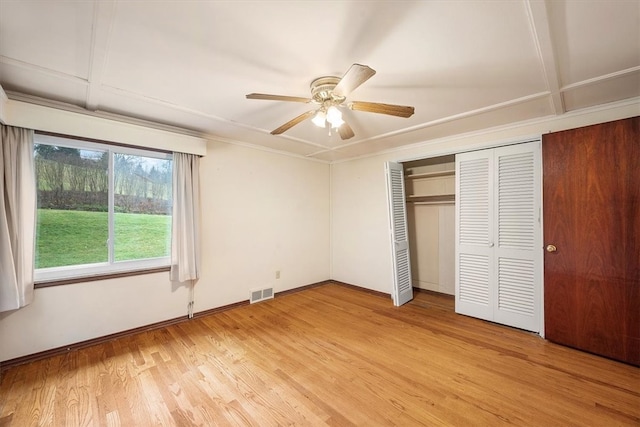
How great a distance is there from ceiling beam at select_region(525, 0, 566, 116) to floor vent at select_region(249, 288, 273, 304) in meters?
3.95

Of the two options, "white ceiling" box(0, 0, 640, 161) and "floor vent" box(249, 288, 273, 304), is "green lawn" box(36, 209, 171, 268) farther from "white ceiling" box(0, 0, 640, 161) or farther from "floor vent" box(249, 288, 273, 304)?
"floor vent" box(249, 288, 273, 304)

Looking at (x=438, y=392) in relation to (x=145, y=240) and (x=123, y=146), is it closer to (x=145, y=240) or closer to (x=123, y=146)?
(x=145, y=240)

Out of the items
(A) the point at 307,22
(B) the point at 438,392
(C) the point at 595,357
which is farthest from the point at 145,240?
(C) the point at 595,357

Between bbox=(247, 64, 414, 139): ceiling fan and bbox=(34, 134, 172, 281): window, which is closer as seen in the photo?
bbox=(247, 64, 414, 139): ceiling fan

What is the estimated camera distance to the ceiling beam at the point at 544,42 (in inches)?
51.0

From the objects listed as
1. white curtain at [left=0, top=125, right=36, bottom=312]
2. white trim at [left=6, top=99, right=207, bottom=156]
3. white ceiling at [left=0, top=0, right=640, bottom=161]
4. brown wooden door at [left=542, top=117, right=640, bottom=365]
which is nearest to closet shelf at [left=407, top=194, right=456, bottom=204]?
brown wooden door at [left=542, top=117, right=640, bottom=365]

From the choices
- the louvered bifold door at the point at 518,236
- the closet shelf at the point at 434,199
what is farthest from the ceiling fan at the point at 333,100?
the closet shelf at the point at 434,199

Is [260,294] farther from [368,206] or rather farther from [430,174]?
[430,174]

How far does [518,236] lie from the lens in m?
2.89

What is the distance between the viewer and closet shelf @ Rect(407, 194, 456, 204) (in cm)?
392

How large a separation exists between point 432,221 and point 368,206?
3.57ft

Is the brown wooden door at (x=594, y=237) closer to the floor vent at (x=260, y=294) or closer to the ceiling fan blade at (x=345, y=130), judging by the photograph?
the ceiling fan blade at (x=345, y=130)

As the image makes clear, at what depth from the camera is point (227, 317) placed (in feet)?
10.7

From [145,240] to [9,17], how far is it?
7.13 feet
